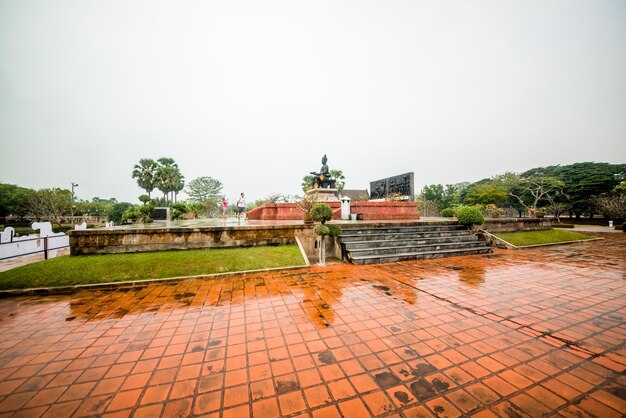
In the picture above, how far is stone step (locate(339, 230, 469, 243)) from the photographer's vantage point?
826 cm

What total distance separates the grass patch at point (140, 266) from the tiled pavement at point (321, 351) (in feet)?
2.10

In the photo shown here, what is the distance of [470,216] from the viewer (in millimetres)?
9586

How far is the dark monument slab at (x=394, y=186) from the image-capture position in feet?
50.7

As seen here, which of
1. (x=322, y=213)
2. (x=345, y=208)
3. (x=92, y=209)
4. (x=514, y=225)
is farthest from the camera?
(x=92, y=209)

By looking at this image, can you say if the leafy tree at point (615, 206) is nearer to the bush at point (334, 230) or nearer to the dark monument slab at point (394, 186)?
the dark monument slab at point (394, 186)

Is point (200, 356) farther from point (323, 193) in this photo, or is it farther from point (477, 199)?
point (477, 199)

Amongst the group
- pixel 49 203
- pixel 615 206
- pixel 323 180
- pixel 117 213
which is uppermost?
pixel 49 203

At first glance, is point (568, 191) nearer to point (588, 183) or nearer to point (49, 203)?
point (588, 183)

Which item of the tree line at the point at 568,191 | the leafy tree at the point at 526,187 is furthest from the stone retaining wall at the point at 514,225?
the leafy tree at the point at 526,187

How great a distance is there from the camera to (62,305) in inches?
169

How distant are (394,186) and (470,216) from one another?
7.35 meters

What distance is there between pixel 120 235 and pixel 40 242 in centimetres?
865

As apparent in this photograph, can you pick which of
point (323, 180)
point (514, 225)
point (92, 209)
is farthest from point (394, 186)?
point (92, 209)

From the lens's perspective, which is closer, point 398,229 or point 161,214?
point 398,229
